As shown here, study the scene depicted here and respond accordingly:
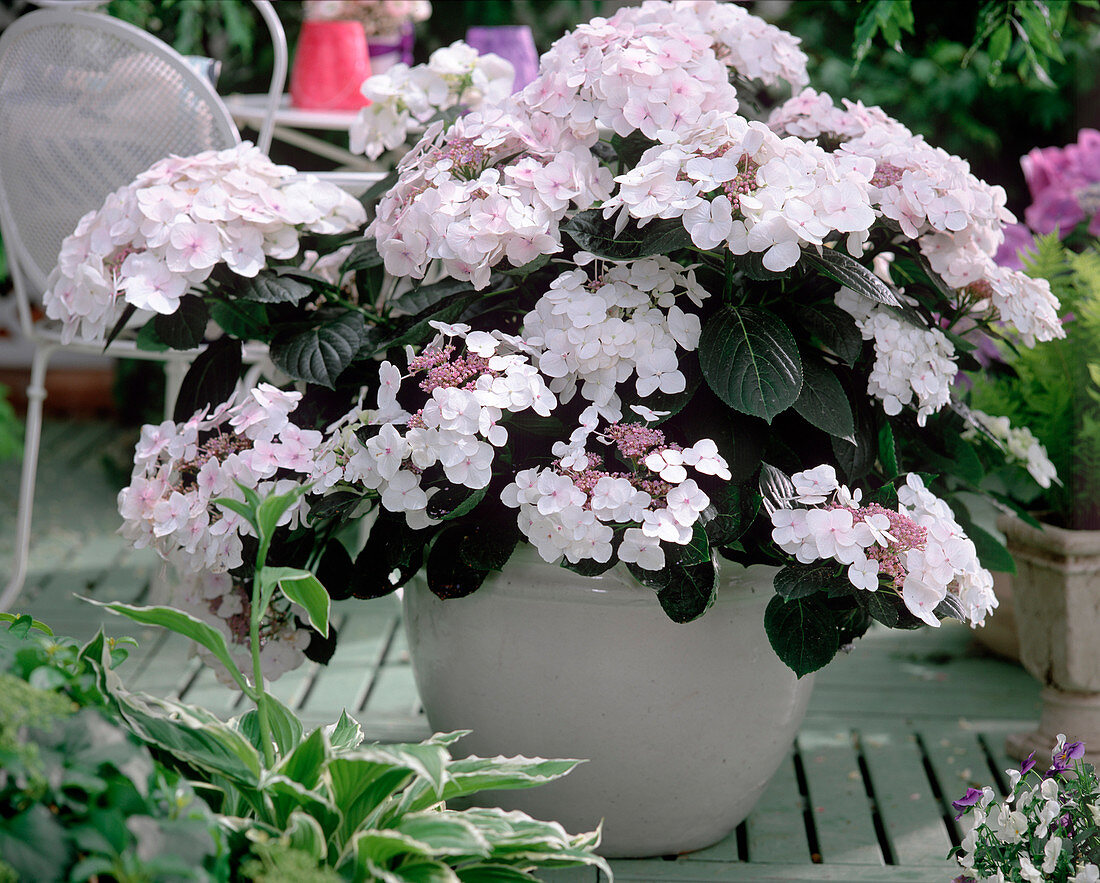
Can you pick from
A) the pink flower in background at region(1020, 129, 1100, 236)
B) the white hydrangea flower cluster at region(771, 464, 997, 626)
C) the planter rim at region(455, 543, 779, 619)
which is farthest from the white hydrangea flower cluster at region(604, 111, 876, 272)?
the pink flower in background at region(1020, 129, 1100, 236)

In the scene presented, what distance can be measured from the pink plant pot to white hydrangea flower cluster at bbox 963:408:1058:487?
4.52ft

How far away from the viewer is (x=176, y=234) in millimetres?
1149

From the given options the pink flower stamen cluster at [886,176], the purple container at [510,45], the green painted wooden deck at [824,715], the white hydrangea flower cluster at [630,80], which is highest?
the white hydrangea flower cluster at [630,80]

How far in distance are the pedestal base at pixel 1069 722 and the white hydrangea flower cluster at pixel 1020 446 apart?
0.37m

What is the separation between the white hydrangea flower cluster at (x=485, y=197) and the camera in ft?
3.52

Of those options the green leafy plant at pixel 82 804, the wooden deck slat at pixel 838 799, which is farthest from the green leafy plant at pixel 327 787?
the wooden deck slat at pixel 838 799

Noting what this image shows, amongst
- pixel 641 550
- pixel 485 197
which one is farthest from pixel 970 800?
pixel 485 197

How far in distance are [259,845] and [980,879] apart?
0.64m

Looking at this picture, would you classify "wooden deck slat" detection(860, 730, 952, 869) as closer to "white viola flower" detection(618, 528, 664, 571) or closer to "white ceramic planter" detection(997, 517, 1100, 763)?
"white ceramic planter" detection(997, 517, 1100, 763)

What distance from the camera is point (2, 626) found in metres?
0.94

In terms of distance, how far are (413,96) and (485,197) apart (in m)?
0.42

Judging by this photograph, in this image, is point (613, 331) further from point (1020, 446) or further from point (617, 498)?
point (1020, 446)

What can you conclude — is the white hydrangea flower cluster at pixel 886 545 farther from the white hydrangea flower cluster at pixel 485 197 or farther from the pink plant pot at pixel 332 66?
the pink plant pot at pixel 332 66

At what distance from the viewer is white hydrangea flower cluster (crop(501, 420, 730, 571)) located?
993 millimetres
